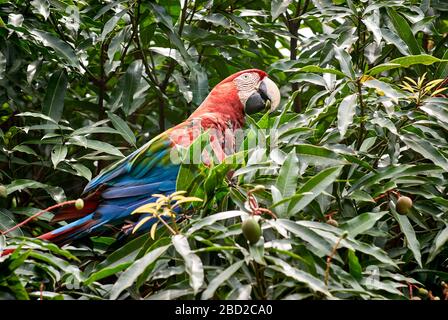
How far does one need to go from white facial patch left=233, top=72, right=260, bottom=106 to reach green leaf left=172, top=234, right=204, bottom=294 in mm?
1552

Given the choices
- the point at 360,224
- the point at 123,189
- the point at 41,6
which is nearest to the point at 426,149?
the point at 360,224

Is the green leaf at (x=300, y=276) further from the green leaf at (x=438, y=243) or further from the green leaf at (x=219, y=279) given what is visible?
the green leaf at (x=438, y=243)

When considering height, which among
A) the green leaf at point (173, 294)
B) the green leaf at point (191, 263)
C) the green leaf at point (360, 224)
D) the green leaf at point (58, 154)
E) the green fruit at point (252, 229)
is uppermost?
the green fruit at point (252, 229)

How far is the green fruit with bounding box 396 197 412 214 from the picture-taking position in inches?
91.0

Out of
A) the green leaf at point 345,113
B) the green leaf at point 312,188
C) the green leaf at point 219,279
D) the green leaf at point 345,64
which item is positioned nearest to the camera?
the green leaf at point 219,279

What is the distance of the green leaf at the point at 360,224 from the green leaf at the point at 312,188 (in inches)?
4.7

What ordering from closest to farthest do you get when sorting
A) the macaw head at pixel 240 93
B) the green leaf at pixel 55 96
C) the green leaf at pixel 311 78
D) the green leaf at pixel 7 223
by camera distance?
the green leaf at pixel 7 223 → the green leaf at pixel 311 78 → the green leaf at pixel 55 96 → the macaw head at pixel 240 93

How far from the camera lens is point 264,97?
11.6 feet

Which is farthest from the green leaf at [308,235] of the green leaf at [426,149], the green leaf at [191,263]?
the green leaf at [426,149]

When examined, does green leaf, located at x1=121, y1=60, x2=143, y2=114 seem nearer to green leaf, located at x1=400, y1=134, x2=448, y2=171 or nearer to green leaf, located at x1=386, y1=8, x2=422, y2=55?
green leaf, located at x1=386, y1=8, x2=422, y2=55

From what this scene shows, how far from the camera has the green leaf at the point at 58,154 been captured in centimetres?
292

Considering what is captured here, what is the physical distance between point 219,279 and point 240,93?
166 cm

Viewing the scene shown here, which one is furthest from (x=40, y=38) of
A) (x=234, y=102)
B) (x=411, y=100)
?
(x=411, y=100)
